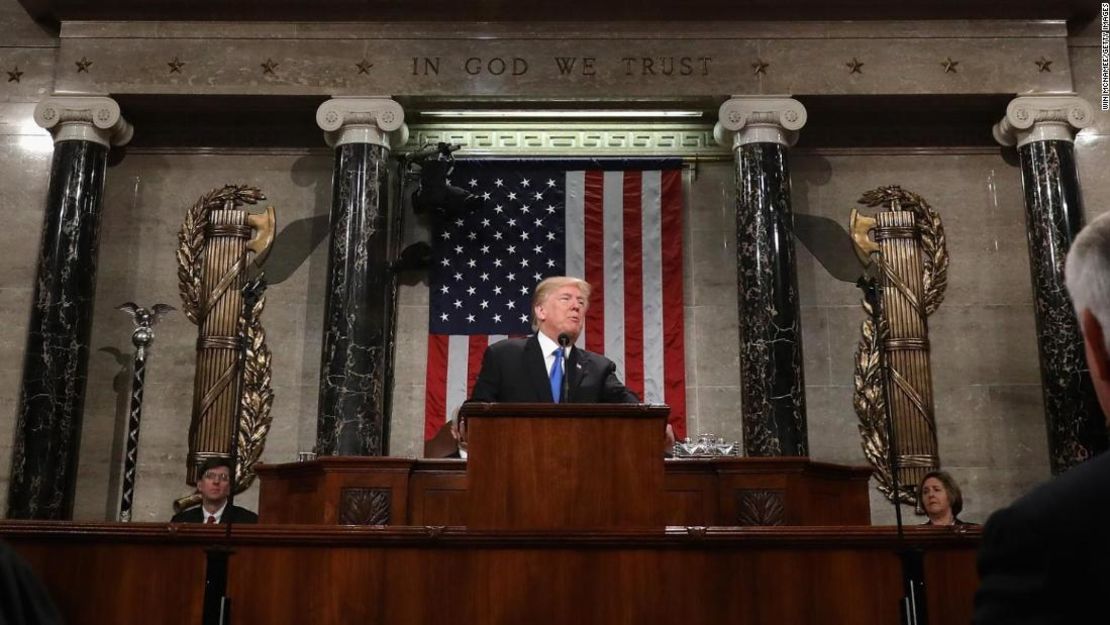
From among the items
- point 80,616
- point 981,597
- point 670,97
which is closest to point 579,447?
point 80,616

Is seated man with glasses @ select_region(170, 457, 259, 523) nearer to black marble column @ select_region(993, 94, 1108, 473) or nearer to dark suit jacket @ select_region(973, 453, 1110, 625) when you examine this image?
Answer: black marble column @ select_region(993, 94, 1108, 473)

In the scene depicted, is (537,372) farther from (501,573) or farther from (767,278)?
(767,278)

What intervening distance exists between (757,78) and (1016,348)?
12.4 feet

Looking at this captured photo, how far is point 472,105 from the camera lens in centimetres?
1134

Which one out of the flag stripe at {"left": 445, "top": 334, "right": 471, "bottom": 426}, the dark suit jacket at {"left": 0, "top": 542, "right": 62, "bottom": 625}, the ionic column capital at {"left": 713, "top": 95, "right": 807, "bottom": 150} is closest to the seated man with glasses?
the flag stripe at {"left": 445, "top": 334, "right": 471, "bottom": 426}

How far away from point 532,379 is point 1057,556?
20.1 feet

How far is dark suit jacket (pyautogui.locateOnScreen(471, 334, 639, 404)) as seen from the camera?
753 centimetres

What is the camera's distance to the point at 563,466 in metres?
5.27

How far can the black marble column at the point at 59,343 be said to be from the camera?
1012cm

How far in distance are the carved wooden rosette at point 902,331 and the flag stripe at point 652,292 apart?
2.02 metres

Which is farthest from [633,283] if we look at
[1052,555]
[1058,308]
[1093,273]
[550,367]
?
[1052,555]

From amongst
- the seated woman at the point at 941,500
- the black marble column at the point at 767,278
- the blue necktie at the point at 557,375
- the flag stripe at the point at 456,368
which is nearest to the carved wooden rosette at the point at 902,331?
the black marble column at the point at 767,278
